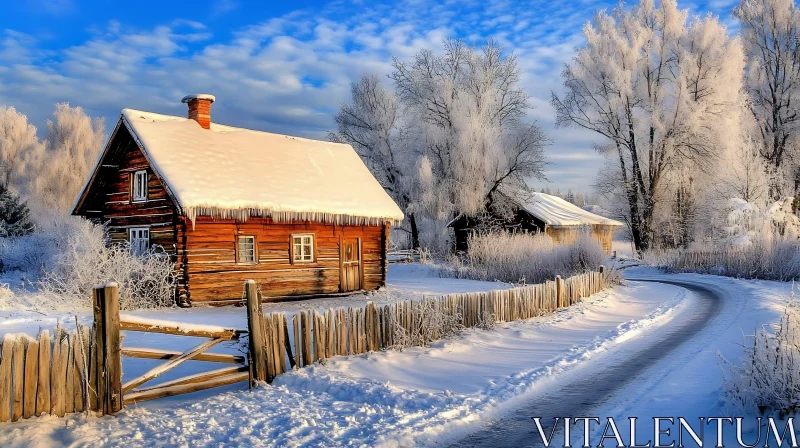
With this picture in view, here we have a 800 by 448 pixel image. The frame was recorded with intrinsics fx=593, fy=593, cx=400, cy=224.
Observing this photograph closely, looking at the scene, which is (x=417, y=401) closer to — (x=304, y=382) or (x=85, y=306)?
(x=304, y=382)

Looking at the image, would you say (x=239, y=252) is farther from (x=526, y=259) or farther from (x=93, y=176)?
(x=526, y=259)

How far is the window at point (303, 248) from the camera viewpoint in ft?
66.4

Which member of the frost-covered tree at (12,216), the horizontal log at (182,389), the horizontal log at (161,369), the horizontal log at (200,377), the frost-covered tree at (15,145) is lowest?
the horizontal log at (182,389)

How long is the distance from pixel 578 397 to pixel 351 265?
14473 mm

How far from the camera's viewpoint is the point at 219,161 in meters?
19.6

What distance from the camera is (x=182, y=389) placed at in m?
7.68

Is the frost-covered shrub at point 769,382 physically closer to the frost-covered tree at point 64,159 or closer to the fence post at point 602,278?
the fence post at point 602,278

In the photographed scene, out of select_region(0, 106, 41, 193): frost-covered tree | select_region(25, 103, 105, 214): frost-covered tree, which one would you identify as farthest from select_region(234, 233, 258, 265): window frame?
select_region(0, 106, 41, 193): frost-covered tree

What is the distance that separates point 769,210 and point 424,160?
64.4 ft

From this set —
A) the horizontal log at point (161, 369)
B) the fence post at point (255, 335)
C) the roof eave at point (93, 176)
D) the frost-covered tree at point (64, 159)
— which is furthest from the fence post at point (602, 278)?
the frost-covered tree at point (64, 159)

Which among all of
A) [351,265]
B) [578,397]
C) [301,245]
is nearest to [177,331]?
[578,397]

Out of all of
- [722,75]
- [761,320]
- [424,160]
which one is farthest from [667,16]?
[761,320]

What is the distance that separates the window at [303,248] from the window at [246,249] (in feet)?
4.67

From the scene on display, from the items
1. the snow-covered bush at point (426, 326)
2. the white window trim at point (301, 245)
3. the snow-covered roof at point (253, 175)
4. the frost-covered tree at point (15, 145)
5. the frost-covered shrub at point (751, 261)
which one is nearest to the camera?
the snow-covered bush at point (426, 326)
